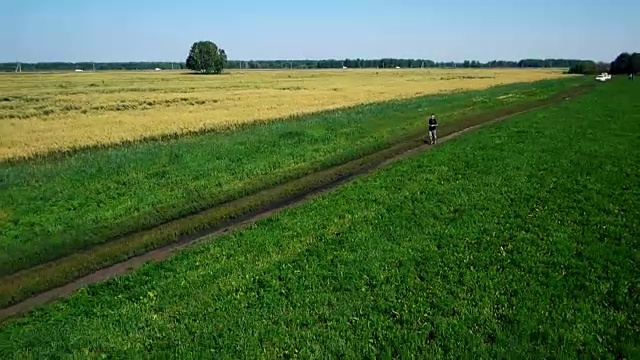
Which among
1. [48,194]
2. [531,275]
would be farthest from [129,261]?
[531,275]

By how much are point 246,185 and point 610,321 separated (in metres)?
14.8

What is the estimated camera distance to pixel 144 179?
2166 centimetres

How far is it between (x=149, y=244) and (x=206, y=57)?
150879mm

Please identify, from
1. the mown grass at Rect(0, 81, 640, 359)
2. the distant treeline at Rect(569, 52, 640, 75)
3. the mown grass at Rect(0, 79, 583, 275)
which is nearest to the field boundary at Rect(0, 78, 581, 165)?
the mown grass at Rect(0, 79, 583, 275)

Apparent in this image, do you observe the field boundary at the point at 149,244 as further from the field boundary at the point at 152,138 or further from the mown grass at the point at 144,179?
the field boundary at the point at 152,138

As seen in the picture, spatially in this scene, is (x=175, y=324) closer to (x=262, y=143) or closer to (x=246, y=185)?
(x=246, y=185)

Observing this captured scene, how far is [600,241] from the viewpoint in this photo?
12703 mm

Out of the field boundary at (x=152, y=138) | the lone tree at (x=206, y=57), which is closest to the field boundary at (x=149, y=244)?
the field boundary at (x=152, y=138)

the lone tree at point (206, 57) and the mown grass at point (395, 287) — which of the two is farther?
the lone tree at point (206, 57)

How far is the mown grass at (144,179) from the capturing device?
16062mm

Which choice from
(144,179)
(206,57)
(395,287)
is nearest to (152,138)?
(144,179)

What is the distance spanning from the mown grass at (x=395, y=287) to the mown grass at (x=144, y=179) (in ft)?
14.0

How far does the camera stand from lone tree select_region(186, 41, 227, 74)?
15788 cm

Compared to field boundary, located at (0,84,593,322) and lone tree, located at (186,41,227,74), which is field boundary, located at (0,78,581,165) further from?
lone tree, located at (186,41,227,74)
